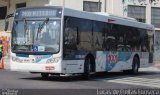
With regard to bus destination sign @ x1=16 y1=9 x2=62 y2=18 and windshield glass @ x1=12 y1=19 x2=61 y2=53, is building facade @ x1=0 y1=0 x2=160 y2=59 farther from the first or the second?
windshield glass @ x1=12 y1=19 x2=61 y2=53

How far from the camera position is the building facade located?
1542 inches

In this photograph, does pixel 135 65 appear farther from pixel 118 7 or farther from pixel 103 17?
pixel 118 7

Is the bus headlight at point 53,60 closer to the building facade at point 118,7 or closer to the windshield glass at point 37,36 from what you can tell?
the windshield glass at point 37,36

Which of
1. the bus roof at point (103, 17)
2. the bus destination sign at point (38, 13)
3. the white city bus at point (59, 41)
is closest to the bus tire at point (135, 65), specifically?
the bus roof at point (103, 17)

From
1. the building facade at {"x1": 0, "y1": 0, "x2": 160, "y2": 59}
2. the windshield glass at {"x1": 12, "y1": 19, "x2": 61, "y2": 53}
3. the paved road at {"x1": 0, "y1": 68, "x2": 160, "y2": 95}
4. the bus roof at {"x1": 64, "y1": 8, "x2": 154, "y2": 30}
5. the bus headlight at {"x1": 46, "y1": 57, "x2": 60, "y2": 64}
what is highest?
the building facade at {"x1": 0, "y1": 0, "x2": 160, "y2": 59}

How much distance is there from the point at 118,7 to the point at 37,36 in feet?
71.2

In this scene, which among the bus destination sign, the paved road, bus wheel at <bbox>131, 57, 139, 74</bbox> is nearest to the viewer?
the paved road

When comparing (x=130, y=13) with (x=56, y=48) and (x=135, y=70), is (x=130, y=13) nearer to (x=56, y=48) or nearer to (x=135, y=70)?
(x=135, y=70)

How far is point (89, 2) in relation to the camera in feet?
131

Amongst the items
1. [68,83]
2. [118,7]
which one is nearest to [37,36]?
[68,83]

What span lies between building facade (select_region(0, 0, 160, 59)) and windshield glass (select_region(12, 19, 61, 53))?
18090 mm

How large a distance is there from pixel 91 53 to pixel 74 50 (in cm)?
155

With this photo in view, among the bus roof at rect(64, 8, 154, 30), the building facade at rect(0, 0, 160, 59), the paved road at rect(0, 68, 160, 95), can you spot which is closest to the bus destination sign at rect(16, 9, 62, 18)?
the bus roof at rect(64, 8, 154, 30)

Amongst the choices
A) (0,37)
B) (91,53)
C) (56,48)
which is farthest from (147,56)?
(0,37)
